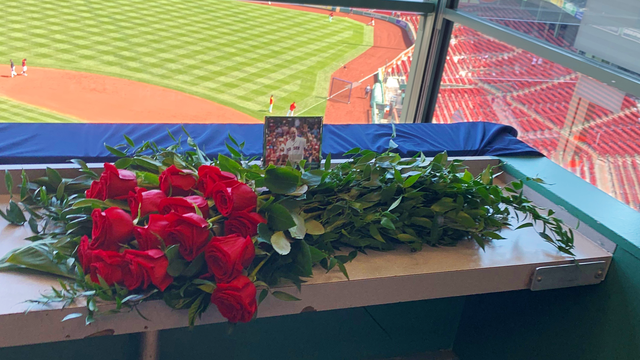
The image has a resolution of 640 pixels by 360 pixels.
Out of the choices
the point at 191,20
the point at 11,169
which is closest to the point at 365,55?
the point at 191,20

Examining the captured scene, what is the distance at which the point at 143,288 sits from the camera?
0.82 meters

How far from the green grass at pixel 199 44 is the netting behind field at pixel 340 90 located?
0.07m

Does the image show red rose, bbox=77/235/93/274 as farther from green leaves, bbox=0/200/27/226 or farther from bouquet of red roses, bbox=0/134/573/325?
green leaves, bbox=0/200/27/226

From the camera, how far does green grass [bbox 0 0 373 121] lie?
135 inches

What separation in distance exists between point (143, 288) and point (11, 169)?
58cm

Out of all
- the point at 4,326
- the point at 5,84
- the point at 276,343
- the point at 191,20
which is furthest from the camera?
the point at 191,20

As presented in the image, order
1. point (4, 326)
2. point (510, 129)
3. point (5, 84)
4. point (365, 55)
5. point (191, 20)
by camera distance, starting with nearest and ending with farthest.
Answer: point (4, 326)
point (510, 129)
point (5, 84)
point (191, 20)
point (365, 55)

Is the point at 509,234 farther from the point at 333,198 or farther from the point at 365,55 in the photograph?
the point at 365,55

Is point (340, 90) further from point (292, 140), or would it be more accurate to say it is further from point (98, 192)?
point (98, 192)

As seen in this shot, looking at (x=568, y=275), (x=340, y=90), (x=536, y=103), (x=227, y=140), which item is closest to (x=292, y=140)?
(x=227, y=140)

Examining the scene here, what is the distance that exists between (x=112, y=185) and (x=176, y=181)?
0.12 metres

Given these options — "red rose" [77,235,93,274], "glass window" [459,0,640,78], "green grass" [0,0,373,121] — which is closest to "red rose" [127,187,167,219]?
"red rose" [77,235,93,274]

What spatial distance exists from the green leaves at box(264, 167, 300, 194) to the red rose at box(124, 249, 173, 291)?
0.86ft

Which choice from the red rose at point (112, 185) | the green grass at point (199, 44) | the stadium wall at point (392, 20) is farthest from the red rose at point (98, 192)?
the green grass at point (199, 44)
